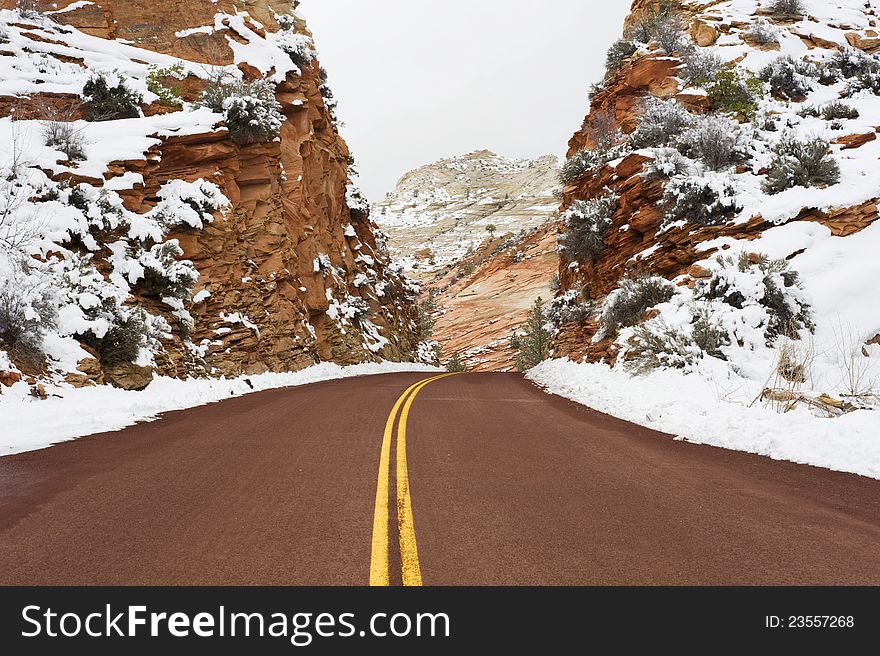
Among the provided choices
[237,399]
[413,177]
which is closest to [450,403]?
[237,399]

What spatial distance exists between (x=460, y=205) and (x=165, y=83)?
12637 cm

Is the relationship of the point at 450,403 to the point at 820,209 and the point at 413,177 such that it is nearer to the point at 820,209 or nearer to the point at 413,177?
the point at 820,209

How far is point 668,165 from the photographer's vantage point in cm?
1756

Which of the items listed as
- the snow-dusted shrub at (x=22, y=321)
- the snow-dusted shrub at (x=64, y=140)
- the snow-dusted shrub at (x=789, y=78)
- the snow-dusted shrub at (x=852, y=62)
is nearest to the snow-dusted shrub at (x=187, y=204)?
the snow-dusted shrub at (x=64, y=140)

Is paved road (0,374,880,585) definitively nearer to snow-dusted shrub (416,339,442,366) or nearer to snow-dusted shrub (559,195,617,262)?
snow-dusted shrub (559,195,617,262)

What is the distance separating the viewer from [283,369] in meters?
21.3

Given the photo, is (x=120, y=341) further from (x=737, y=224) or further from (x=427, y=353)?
(x=427, y=353)

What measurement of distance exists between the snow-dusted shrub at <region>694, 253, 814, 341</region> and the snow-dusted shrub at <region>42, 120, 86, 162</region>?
18465mm

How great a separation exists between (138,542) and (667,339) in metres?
11.3

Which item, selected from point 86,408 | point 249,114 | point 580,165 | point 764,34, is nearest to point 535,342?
point 580,165

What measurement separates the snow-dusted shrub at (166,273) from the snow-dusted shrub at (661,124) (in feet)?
56.1

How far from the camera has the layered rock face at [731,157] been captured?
13.9 m

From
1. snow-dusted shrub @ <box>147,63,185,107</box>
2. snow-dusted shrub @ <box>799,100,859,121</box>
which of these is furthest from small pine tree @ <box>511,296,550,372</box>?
snow-dusted shrub @ <box>147,63,185,107</box>

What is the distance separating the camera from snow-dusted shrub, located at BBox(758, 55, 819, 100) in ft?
73.1
